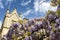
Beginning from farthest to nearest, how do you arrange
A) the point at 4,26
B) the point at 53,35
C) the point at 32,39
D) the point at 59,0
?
the point at 4,26 < the point at 32,39 < the point at 59,0 < the point at 53,35

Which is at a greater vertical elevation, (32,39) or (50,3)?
(50,3)

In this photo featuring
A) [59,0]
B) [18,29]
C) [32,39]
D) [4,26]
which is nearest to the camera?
[59,0]

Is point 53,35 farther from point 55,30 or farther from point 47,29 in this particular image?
point 47,29

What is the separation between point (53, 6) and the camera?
41.4ft

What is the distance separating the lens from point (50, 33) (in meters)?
10.9

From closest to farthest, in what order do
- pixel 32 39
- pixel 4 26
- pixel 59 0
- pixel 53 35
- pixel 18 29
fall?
pixel 53 35
pixel 59 0
pixel 32 39
pixel 18 29
pixel 4 26

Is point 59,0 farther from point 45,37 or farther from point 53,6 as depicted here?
point 45,37

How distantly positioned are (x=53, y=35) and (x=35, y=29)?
86.7 inches

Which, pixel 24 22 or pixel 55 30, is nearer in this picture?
pixel 55 30

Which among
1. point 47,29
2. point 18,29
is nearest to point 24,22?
point 18,29

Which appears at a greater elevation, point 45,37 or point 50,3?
point 50,3

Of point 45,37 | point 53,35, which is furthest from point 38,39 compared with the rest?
point 53,35

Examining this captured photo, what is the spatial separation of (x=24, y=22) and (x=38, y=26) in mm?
1833

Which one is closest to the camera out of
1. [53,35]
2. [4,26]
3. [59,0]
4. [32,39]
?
[53,35]
